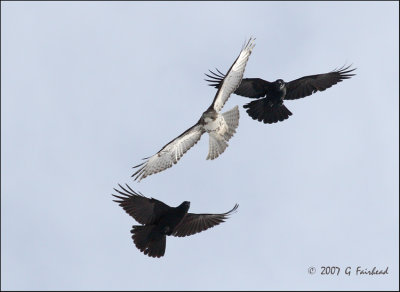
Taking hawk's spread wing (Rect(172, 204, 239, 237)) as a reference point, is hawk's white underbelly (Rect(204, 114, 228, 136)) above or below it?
above

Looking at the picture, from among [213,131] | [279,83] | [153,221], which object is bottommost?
[153,221]

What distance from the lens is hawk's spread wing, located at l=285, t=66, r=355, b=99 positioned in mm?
22422

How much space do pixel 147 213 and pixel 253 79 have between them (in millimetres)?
4759

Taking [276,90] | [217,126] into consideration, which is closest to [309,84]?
[276,90]

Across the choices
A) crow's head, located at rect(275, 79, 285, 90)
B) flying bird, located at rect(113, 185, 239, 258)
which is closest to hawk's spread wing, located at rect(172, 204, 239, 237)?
flying bird, located at rect(113, 185, 239, 258)

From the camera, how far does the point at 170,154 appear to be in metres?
18.7

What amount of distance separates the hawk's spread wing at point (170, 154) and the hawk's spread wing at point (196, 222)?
128cm

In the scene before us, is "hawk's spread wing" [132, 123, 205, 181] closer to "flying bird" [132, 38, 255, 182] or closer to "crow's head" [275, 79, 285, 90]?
"flying bird" [132, 38, 255, 182]

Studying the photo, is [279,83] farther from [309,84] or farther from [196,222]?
[196,222]

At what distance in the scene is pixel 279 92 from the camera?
2183 cm

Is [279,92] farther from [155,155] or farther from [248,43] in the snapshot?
[155,155]

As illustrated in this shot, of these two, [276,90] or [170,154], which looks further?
[276,90]

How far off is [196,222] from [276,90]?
405 centimetres

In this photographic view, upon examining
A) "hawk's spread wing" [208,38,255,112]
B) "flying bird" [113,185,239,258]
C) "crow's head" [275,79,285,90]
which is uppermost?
"crow's head" [275,79,285,90]
